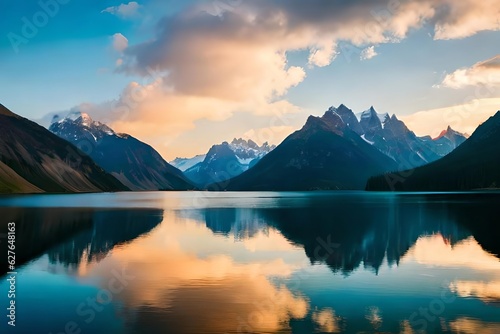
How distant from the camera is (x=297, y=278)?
47.3 m

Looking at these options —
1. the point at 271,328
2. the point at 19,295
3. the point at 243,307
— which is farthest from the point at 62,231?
the point at 271,328

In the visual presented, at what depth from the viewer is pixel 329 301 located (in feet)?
122

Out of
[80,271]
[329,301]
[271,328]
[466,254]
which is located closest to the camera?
[271,328]

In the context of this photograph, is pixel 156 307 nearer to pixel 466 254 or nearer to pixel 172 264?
pixel 172 264

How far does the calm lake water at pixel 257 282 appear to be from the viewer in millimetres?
31109

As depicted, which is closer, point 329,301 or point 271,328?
point 271,328

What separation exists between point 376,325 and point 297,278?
56.6ft

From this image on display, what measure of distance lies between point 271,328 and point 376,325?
705 centimetres

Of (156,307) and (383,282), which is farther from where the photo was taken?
(383,282)

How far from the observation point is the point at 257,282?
45438 mm

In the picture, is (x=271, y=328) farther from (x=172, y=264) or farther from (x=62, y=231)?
(x=62, y=231)

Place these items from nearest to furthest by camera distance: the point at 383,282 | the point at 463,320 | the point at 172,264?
the point at 463,320
the point at 383,282
the point at 172,264

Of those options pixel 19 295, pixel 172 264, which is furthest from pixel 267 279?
pixel 19 295

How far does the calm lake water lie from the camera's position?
31109mm
